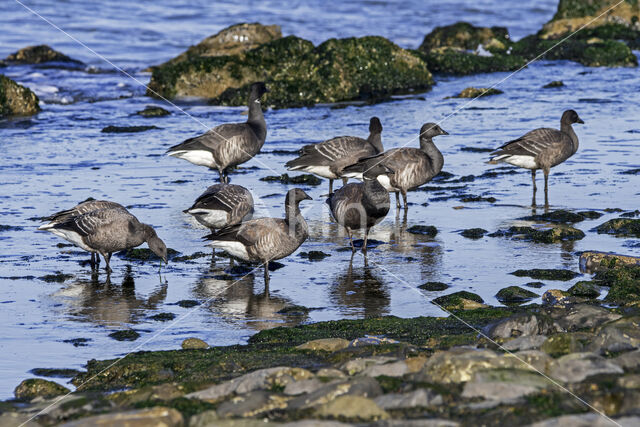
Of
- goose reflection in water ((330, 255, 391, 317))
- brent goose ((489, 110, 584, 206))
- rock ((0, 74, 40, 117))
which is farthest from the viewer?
rock ((0, 74, 40, 117))

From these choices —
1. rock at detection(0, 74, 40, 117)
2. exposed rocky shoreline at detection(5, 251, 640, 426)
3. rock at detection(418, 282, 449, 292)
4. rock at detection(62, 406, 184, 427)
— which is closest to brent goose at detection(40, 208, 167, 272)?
exposed rocky shoreline at detection(5, 251, 640, 426)

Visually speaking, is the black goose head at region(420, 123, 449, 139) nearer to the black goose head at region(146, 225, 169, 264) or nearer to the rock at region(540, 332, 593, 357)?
the black goose head at region(146, 225, 169, 264)

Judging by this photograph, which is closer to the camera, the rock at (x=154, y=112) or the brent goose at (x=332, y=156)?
the brent goose at (x=332, y=156)

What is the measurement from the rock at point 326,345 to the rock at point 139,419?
2379mm

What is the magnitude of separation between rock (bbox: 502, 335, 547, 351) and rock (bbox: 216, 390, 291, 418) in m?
2.13

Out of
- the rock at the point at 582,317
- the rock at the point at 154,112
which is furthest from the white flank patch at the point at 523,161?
the rock at the point at 154,112

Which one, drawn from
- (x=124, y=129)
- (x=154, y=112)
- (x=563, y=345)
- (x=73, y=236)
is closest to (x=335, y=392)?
(x=563, y=345)

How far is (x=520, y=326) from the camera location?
7.63 meters

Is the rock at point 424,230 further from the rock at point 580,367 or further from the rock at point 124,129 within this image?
the rock at point 124,129

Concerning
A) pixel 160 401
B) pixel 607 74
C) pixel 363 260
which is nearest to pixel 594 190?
pixel 363 260

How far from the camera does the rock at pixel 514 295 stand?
9773 mm

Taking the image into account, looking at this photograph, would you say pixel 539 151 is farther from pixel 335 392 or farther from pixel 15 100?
pixel 15 100

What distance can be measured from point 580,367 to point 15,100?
20.6 meters

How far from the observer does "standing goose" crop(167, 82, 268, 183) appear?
16.0 m
